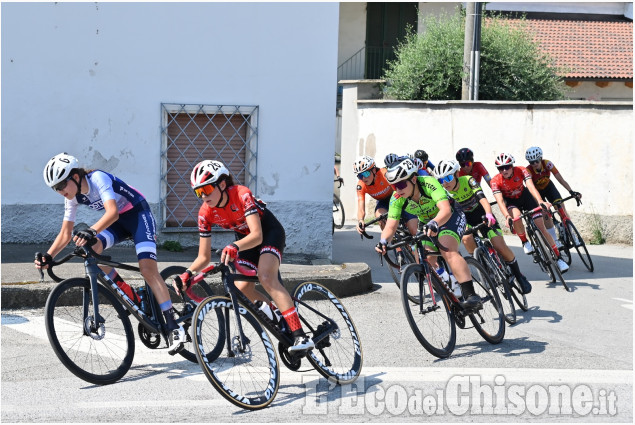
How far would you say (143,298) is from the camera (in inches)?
271

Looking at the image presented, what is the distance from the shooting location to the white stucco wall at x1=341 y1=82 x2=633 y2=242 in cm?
1650

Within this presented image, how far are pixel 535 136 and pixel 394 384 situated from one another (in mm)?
11618

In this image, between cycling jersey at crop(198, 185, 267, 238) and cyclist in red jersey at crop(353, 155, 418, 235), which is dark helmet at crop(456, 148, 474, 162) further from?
cycling jersey at crop(198, 185, 267, 238)

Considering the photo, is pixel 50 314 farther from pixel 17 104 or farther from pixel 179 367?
pixel 17 104

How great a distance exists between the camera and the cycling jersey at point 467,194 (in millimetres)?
10383

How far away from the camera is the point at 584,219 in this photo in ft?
55.4

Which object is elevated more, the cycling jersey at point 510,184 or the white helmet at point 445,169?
the white helmet at point 445,169

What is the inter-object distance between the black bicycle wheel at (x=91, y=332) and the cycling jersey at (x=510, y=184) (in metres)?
6.14

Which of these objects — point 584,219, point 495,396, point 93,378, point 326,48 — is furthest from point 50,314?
point 584,219

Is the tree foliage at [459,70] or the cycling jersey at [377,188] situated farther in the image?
the tree foliage at [459,70]

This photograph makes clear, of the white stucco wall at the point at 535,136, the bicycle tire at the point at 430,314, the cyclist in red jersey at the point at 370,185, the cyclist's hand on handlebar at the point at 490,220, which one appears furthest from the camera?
the white stucco wall at the point at 535,136

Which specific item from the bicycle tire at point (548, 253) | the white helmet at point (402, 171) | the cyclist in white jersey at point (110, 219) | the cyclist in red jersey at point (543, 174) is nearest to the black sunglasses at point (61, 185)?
the cyclist in white jersey at point (110, 219)

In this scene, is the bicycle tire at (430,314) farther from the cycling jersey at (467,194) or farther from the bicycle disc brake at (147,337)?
the cycling jersey at (467,194)

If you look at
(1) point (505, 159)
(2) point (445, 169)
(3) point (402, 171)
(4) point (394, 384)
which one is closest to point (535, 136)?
(1) point (505, 159)
